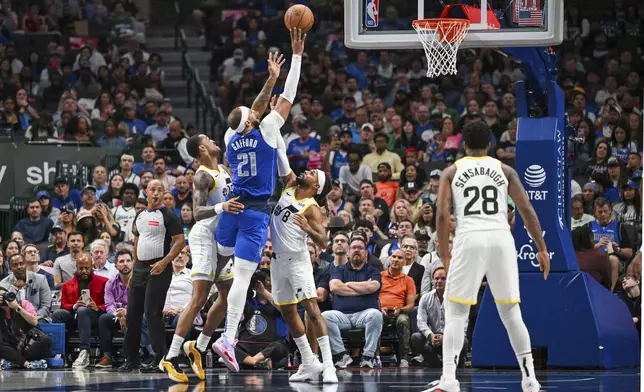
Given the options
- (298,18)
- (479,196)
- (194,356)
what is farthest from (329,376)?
(298,18)

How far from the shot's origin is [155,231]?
47.2ft

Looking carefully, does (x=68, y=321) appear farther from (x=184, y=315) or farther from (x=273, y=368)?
(x=184, y=315)

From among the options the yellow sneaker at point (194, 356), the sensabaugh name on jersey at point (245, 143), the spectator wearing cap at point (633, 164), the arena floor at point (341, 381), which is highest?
the sensabaugh name on jersey at point (245, 143)

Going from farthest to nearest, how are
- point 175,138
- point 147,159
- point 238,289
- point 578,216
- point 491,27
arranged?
point 175,138, point 147,159, point 578,216, point 491,27, point 238,289

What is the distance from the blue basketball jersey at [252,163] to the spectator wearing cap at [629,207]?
7529 millimetres

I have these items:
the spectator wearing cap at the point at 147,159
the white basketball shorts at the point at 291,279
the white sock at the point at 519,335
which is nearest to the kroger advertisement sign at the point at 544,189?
the white basketball shorts at the point at 291,279

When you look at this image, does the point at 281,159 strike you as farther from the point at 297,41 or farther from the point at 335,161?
the point at 335,161

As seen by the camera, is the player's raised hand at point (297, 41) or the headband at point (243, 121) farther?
the player's raised hand at point (297, 41)

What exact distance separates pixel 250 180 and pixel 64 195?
8.77 m

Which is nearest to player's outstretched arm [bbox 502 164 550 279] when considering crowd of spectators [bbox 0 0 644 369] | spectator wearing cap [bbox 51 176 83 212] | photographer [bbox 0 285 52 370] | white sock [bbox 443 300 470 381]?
white sock [bbox 443 300 470 381]

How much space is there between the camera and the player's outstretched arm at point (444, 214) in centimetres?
1035

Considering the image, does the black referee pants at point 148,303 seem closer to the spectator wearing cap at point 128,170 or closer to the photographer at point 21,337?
the photographer at point 21,337

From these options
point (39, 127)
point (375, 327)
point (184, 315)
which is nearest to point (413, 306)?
point (375, 327)

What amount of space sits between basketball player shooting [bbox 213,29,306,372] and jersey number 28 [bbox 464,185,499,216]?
2808 mm
